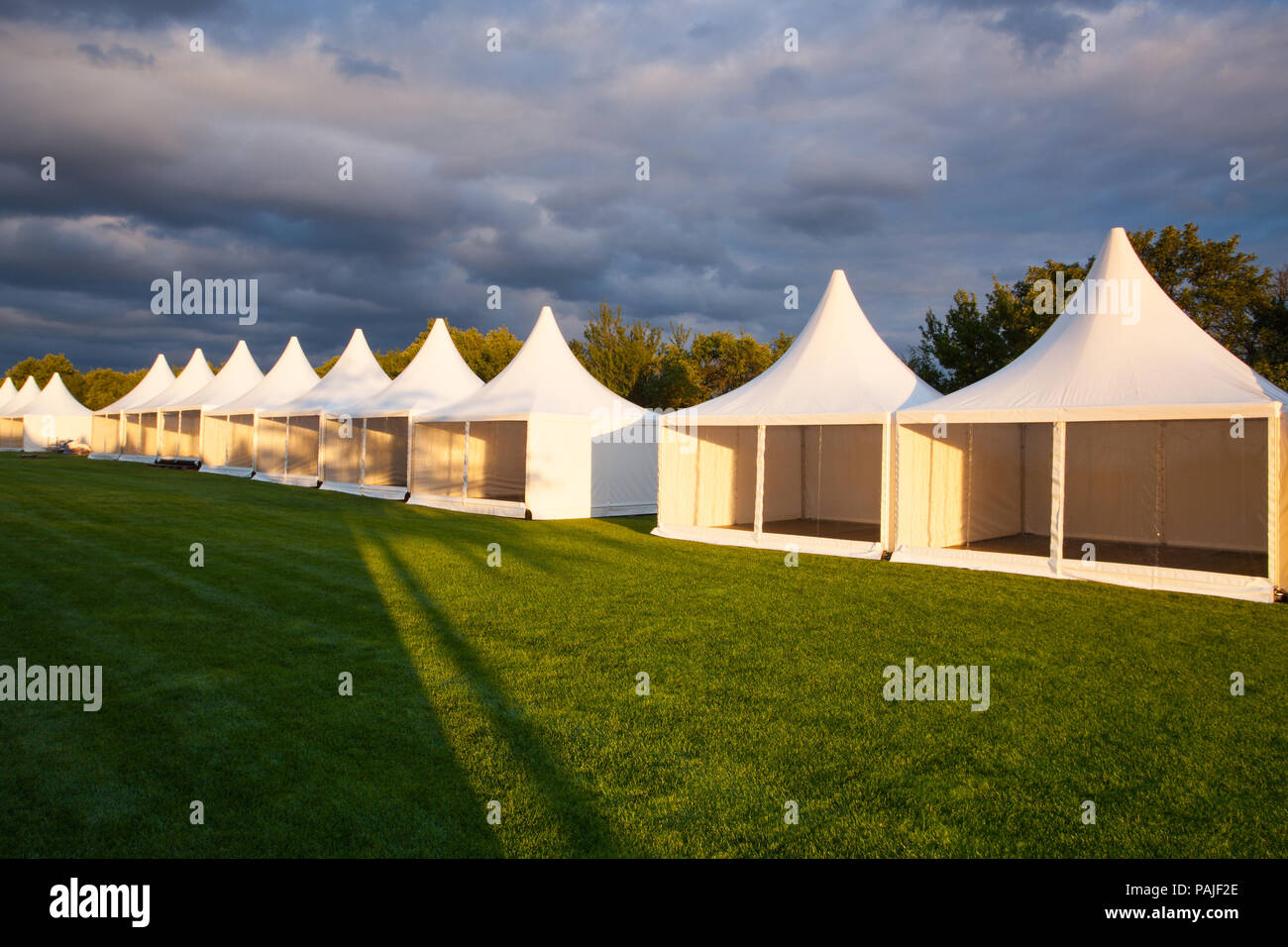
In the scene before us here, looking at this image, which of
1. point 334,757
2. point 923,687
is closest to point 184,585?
point 334,757

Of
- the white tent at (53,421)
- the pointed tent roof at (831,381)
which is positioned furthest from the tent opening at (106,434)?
the pointed tent roof at (831,381)

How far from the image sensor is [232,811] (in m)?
3.09

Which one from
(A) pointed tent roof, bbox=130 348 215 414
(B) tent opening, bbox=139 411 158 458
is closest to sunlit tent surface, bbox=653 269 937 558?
(A) pointed tent roof, bbox=130 348 215 414

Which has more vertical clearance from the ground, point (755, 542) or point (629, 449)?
point (629, 449)

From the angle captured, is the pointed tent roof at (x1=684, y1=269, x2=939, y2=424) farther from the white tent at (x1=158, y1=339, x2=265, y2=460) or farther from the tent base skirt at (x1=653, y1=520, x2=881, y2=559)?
the white tent at (x1=158, y1=339, x2=265, y2=460)

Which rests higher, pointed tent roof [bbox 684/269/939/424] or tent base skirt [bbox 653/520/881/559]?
pointed tent roof [bbox 684/269/939/424]

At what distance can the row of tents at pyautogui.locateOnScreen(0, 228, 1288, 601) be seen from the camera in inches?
356

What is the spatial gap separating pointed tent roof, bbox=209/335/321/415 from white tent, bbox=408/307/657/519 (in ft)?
21.8

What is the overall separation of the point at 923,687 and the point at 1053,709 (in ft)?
2.26

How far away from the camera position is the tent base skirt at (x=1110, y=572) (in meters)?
7.88

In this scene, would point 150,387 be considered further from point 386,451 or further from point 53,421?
point 386,451

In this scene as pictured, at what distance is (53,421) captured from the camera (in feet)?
115
